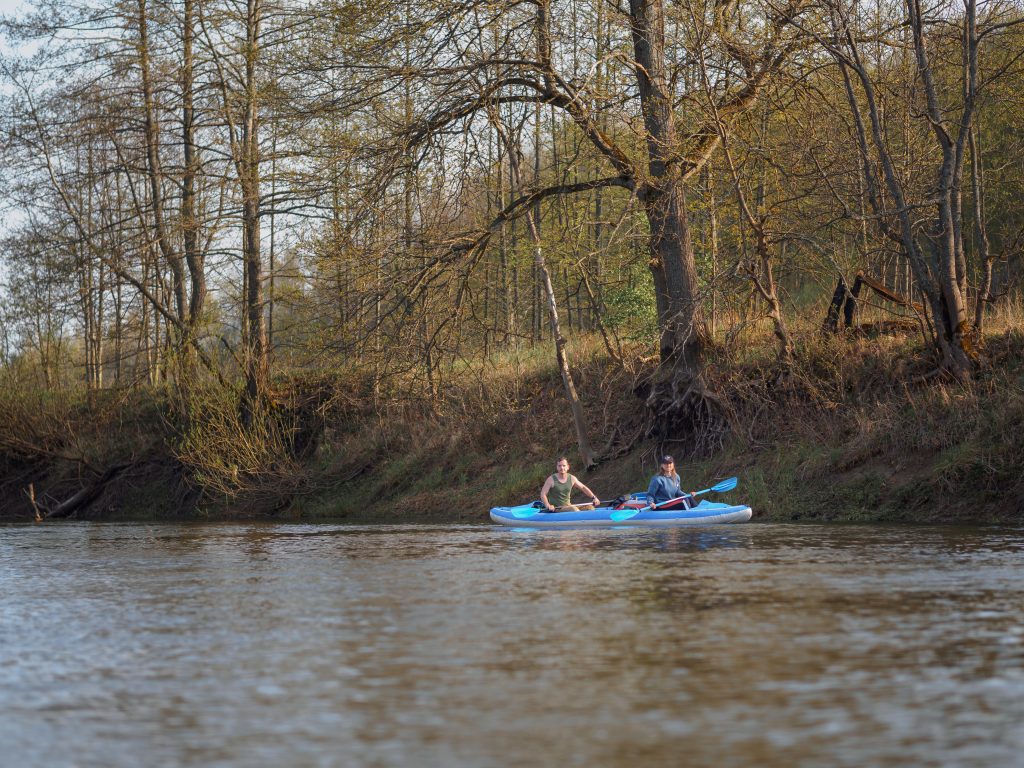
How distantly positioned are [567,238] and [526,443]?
6.01 metres

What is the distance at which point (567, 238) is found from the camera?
19000mm

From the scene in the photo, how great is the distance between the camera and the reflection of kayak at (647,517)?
16.8 m

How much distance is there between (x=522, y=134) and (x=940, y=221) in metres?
6.91

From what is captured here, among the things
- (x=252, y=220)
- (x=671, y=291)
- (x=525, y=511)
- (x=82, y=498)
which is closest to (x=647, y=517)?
(x=525, y=511)

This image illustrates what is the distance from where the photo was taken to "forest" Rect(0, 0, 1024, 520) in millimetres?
17875

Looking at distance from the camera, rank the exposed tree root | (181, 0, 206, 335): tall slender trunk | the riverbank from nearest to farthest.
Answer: the riverbank
the exposed tree root
(181, 0, 206, 335): tall slender trunk

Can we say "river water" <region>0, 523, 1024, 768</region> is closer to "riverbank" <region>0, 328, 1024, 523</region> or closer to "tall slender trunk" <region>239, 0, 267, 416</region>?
"riverbank" <region>0, 328, 1024, 523</region>

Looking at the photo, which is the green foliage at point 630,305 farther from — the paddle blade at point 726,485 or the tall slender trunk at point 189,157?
the tall slender trunk at point 189,157

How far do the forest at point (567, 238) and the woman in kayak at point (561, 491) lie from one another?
8.07 ft

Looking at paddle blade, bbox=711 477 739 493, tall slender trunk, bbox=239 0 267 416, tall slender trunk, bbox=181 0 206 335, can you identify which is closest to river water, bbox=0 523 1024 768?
paddle blade, bbox=711 477 739 493

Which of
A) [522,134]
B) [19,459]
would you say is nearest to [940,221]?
[522,134]

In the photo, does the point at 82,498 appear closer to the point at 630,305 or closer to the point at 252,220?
the point at 252,220

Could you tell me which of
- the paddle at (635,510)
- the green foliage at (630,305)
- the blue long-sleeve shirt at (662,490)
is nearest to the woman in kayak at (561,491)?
the paddle at (635,510)

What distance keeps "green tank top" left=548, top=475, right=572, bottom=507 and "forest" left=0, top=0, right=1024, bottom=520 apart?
8.27 ft
